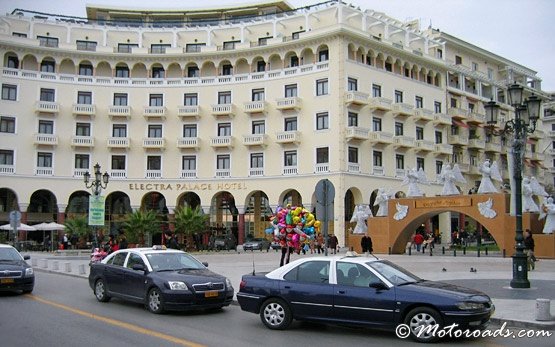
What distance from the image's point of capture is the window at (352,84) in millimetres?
47938

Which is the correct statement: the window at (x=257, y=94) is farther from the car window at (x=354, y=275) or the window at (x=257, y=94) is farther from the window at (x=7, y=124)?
the car window at (x=354, y=275)

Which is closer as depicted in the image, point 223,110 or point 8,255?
point 8,255

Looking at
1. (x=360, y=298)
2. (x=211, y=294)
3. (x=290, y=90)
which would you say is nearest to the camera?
(x=360, y=298)

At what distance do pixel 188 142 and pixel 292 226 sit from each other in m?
35.4

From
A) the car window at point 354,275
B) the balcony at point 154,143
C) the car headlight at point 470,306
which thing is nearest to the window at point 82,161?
the balcony at point 154,143

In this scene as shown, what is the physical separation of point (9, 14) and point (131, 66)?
11835 millimetres

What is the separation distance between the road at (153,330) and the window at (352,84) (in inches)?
1410

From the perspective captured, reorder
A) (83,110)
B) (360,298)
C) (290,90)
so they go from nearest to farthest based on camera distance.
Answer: (360,298)
(290,90)
(83,110)

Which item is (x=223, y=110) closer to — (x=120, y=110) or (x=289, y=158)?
(x=289, y=158)

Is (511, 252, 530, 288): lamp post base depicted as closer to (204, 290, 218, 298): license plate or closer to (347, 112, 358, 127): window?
(204, 290, 218, 298): license plate

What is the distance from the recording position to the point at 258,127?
169ft

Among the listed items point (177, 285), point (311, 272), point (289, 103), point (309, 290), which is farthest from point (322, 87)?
point (309, 290)

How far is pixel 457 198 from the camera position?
1337 inches

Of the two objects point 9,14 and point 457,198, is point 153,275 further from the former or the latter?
point 9,14
